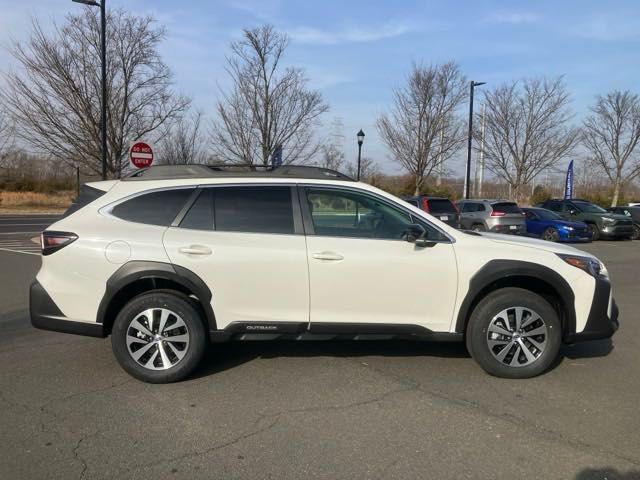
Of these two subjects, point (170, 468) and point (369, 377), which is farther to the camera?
point (369, 377)

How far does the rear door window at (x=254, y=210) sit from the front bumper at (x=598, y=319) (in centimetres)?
265

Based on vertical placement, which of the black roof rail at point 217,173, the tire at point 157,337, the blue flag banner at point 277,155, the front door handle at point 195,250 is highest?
the blue flag banner at point 277,155

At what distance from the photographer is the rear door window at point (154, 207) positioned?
4538mm

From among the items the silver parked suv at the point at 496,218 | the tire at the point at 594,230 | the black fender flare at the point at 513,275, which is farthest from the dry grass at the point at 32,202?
the black fender flare at the point at 513,275

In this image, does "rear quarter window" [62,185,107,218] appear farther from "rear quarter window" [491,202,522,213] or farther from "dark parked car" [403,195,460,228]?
"rear quarter window" [491,202,522,213]

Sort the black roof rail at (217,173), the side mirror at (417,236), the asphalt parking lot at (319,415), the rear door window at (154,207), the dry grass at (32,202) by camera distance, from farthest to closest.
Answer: the dry grass at (32,202) → the black roof rail at (217,173) → the rear door window at (154,207) → the side mirror at (417,236) → the asphalt parking lot at (319,415)

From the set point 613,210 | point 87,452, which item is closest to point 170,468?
point 87,452

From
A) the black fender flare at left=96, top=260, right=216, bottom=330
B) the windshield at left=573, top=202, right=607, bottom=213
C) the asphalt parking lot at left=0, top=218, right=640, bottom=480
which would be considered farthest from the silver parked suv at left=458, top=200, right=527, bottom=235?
the black fender flare at left=96, top=260, right=216, bottom=330

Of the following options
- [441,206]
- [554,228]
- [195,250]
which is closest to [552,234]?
[554,228]

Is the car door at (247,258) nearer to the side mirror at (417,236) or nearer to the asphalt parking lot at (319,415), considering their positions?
the asphalt parking lot at (319,415)

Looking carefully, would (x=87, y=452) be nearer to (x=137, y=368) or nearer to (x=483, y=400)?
(x=137, y=368)

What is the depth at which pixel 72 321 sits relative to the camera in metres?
4.41

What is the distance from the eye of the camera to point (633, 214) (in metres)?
21.8

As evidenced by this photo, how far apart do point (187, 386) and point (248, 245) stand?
4.18ft
